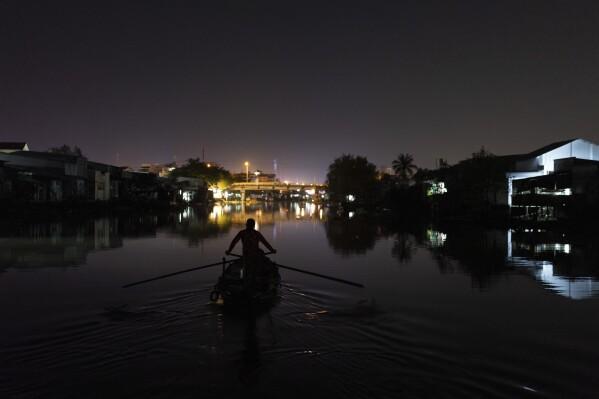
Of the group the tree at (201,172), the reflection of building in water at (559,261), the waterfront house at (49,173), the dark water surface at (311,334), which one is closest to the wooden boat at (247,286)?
the dark water surface at (311,334)

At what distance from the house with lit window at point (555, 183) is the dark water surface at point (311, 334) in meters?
23.4

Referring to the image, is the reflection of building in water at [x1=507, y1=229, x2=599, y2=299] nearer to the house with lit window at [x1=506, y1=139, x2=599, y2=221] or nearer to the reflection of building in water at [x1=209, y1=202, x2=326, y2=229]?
the house with lit window at [x1=506, y1=139, x2=599, y2=221]

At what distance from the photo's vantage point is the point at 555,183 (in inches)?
1636

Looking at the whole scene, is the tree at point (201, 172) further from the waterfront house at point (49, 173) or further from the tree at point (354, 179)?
the waterfront house at point (49, 173)

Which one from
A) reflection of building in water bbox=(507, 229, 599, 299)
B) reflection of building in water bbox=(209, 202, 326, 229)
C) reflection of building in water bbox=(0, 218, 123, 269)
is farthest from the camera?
reflection of building in water bbox=(209, 202, 326, 229)

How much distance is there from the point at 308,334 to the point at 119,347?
3.24 metres

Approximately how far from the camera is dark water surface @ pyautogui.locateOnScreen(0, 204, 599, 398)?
6688 millimetres

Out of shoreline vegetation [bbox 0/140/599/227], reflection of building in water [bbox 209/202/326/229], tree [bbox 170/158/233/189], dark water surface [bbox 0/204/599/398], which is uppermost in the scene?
tree [bbox 170/158/233/189]

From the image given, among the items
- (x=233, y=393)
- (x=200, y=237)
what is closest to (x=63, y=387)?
(x=233, y=393)

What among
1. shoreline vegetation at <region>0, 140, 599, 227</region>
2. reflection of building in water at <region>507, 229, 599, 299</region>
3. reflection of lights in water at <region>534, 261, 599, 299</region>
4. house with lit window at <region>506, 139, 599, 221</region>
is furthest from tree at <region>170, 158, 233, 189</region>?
reflection of lights in water at <region>534, 261, 599, 299</region>

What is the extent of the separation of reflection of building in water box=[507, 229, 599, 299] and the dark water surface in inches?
5.9

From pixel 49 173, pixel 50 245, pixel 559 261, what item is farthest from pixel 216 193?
pixel 559 261

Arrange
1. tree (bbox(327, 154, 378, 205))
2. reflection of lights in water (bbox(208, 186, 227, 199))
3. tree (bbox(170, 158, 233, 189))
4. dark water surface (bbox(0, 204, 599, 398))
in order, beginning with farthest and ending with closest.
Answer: reflection of lights in water (bbox(208, 186, 227, 199)), tree (bbox(170, 158, 233, 189)), tree (bbox(327, 154, 378, 205)), dark water surface (bbox(0, 204, 599, 398))

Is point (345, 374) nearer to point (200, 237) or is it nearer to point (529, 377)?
point (529, 377)
